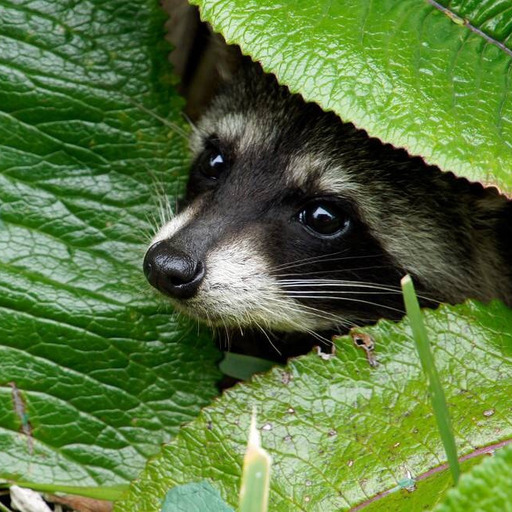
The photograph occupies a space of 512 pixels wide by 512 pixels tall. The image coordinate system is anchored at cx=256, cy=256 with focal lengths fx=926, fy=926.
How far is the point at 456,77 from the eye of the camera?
10.1 feet

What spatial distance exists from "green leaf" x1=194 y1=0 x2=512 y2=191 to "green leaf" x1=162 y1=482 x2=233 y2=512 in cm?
123

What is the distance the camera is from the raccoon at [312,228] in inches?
137

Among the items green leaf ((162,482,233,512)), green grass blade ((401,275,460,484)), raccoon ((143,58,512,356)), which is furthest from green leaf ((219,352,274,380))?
green grass blade ((401,275,460,484))

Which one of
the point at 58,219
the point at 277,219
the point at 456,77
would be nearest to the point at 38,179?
the point at 58,219

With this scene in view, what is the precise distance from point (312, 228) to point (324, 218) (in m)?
0.07

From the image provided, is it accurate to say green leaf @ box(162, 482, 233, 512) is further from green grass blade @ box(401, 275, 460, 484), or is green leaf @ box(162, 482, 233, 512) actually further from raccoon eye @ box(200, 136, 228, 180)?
raccoon eye @ box(200, 136, 228, 180)

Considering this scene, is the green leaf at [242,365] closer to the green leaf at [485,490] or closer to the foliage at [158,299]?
the foliage at [158,299]

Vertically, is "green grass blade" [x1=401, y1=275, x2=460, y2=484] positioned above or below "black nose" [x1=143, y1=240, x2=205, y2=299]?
below

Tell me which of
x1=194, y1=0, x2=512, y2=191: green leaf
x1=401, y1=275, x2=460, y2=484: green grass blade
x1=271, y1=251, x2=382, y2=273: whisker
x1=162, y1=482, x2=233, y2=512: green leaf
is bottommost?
x1=162, y1=482, x2=233, y2=512: green leaf

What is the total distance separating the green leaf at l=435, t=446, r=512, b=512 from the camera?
196 cm

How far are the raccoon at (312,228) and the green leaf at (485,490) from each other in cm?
156

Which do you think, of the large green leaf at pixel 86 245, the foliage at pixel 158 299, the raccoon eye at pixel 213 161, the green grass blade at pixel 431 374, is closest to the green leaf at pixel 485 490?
the foliage at pixel 158 299

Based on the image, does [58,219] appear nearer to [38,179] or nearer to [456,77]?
[38,179]

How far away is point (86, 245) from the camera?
3.77 m
